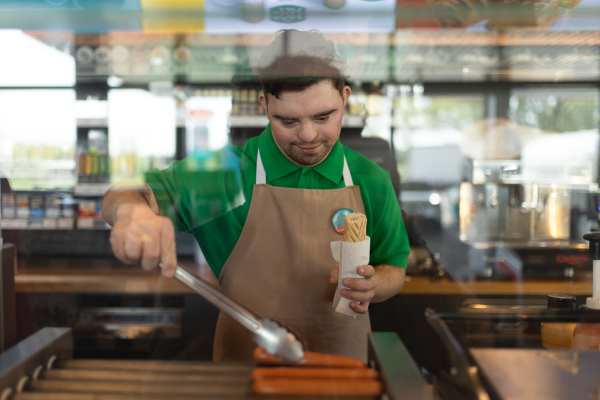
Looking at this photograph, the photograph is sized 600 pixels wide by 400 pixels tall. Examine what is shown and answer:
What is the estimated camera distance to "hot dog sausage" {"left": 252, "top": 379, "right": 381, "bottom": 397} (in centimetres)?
75

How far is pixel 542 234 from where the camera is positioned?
2.50 meters

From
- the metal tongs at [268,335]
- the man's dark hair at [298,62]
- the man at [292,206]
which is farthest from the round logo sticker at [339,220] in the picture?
the metal tongs at [268,335]

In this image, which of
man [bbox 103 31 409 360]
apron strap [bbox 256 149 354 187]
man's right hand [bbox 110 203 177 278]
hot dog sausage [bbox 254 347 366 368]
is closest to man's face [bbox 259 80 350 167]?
man [bbox 103 31 409 360]

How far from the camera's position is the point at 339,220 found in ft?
4.05

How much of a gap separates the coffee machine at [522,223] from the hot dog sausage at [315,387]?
1952 millimetres

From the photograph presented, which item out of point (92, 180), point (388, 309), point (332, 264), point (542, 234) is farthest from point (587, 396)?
point (542, 234)

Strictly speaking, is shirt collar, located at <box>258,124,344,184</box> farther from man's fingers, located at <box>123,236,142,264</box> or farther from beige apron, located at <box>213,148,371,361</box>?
man's fingers, located at <box>123,236,142,264</box>

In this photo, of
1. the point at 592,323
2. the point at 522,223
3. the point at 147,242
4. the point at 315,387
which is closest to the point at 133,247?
the point at 147,242

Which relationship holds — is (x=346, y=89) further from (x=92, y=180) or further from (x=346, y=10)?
(x=92, y=180)

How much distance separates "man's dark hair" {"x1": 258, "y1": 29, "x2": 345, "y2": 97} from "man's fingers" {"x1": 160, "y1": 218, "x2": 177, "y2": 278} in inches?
16.4

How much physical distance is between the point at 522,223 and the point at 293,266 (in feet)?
5.66

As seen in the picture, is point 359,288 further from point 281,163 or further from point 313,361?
point 281,163

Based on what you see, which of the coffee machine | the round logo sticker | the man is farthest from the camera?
the coffee machine

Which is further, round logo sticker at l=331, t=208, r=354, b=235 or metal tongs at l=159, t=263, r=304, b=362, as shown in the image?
round logo sticker at l=331, t=208, r=354, b=235
